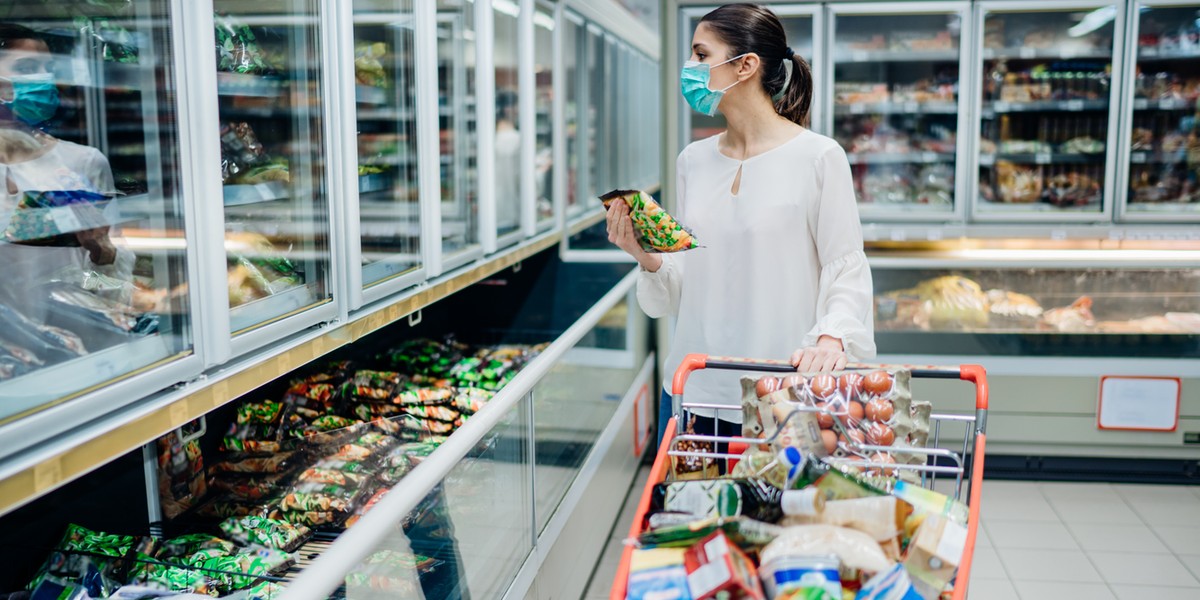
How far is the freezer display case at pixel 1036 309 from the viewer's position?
183 inches

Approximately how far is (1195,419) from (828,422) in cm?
351

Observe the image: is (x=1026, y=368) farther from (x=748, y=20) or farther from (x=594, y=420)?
(x=748, y=20)

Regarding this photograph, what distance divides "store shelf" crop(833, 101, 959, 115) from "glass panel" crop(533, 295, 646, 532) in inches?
60.2

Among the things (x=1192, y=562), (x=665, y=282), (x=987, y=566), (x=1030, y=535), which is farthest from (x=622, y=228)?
(x=1192, y=562)

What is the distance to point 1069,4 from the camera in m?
4.52

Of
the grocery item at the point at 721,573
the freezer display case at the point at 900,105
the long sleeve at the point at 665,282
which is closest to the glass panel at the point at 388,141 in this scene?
the long sleeve at the point at 665,282

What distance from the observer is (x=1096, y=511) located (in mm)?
4246

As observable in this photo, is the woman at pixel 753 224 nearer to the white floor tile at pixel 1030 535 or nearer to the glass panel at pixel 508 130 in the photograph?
the glass panel at pixel 508 130

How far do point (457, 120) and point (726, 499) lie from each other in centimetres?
213

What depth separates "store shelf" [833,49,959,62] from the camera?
475cm

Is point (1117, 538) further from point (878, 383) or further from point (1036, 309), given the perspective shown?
point (878, 383)

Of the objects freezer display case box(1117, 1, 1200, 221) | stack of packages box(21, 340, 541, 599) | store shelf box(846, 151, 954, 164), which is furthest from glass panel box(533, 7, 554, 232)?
freezer display case box(1117, 1, 1200, 221)

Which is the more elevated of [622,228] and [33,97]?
[33,97]

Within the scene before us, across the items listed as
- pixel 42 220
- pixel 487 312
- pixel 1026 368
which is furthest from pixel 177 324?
pixel 1026 368
